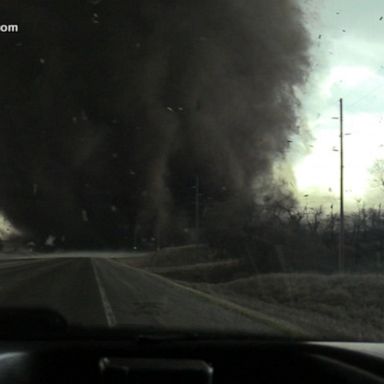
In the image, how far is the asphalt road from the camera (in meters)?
3.22

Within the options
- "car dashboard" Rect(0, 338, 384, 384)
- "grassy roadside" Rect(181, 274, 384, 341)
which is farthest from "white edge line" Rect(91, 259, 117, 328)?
"grassy roadside" Rect(181, 274, 384, 341)

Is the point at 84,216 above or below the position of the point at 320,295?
above

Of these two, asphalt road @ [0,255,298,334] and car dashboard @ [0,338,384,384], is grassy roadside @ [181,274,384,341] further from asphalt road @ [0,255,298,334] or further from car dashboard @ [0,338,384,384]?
car dashboard @ [0,338,384,384]

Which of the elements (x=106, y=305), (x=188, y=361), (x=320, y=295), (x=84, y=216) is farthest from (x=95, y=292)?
(x=320, y=295)

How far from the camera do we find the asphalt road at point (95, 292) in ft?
10.6

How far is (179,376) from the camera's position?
2297 mm

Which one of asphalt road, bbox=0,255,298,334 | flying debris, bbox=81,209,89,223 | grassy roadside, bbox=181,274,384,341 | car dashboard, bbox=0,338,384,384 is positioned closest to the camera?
car dashboard, bbox=0,338,384,384

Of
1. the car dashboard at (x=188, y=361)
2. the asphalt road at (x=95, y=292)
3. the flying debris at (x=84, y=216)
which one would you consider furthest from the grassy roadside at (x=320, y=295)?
Result: the car dashboard at (x=188, y=361)

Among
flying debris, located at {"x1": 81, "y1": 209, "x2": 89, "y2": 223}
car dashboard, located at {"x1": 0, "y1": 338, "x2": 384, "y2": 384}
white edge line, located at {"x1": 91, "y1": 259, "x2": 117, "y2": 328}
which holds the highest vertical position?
flying debris, located at {"x1": 81, "y1": 209, "x2": 89, "y2": 223}

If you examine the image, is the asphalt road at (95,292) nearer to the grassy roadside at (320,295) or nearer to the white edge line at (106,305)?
the white edge line at (106,305)

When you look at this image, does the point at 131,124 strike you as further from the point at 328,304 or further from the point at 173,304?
the point at 328,304

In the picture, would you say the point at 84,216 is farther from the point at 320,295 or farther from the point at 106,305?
the point at 320,295

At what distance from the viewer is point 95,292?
3846 millimetres

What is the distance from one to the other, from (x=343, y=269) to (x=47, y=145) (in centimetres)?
2223
